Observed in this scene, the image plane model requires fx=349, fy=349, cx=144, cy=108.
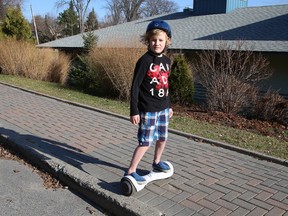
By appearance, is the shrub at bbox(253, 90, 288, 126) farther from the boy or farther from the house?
the boy

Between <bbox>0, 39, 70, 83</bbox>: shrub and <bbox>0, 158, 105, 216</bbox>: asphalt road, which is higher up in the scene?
<bbox>0, 39, 70, 83</bbox>: shrub

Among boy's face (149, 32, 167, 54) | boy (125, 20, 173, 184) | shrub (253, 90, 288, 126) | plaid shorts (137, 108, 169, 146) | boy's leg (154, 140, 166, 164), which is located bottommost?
shrub (253, 90, 288, 126)

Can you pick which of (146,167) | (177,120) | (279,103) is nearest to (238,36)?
(279,103)

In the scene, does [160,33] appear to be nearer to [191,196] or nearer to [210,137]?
[191,196]

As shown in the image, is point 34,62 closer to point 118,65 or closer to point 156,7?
point 118,65

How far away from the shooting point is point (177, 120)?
811cm

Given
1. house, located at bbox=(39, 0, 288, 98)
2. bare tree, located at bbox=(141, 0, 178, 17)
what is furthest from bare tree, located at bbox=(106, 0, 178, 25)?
house, located at bbox=(39, 0, 288, 98)

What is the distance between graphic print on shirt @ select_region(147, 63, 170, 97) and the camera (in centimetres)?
365

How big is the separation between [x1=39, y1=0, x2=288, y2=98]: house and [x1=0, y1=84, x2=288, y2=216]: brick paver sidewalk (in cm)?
535

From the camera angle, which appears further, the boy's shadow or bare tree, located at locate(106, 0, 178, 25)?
bare tree, located at locate(106, 0, 178, 25)

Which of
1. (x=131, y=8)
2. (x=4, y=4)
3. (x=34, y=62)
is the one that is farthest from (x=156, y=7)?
(x=34, y=62)

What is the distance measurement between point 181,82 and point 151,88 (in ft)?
23.7

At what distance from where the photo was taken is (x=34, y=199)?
3783 mm

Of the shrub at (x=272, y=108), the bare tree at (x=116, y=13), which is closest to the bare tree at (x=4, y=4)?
the bare tree at (x=116, y=13)
